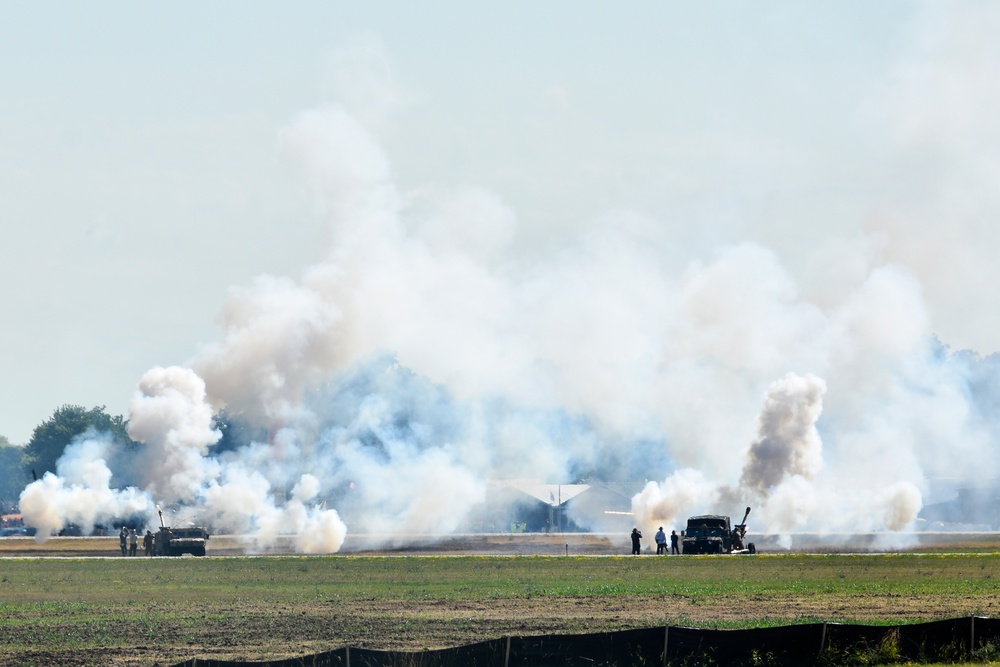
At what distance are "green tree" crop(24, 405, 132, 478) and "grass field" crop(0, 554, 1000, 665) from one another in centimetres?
11656

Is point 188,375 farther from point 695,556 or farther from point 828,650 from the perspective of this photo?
point 828,650

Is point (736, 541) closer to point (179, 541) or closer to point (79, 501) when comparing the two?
point (179, 541)

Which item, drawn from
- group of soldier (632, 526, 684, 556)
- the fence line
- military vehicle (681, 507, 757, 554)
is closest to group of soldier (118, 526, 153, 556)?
group of soldier (632, 526, 684, 556)

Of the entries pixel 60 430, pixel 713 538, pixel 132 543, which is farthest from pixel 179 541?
pixel 60 430

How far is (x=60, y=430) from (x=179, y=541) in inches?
4181

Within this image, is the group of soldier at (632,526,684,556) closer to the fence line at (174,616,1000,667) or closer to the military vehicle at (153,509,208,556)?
the military vehicle at (153,509,208,556)

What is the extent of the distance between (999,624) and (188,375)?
7975cm

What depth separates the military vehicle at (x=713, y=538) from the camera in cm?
8575

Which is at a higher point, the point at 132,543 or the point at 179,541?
the point at 179,541

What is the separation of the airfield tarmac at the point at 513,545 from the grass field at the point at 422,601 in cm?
1432

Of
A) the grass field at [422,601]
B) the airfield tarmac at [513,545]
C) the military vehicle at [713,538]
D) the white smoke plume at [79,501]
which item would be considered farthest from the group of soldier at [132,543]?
the military vehicle at [713,538]

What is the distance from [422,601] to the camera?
1875 inches

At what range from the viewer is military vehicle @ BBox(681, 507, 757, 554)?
281 ft

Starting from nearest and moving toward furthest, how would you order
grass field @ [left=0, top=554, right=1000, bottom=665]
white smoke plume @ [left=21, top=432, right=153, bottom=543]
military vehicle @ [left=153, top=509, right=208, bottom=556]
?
grass field @ [left=0, top=554, right=1000, bottom=665]
military vehicle @ [left=153, top=509, right=208, bottom=556]
white smoke plume @ [left=21, top=432, right=153, bottom=543]
